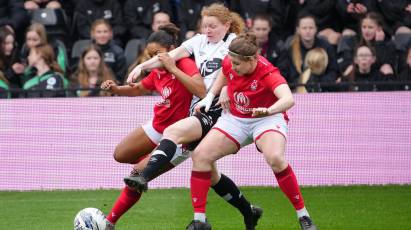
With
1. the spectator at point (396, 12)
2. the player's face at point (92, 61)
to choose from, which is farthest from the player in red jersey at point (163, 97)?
the spectator at point (396, 12)

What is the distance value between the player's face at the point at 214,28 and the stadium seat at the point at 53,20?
632 centimetres

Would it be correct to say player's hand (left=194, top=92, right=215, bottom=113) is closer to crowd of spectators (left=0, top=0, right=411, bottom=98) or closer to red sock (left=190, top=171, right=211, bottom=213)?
red sock (left=190, top=171, right=211, bottom=213)

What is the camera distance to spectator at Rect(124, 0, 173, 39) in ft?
55.0

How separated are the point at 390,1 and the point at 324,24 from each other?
0.99 meters

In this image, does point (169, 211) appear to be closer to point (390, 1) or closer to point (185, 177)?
point (185, 177)

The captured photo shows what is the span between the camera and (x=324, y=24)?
54.9 ft

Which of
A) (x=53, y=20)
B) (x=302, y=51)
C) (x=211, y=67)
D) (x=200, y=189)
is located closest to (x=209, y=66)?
(x=211, y=67)

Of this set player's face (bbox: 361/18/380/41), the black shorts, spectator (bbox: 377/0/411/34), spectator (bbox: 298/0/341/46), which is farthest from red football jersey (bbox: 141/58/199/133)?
spectator (bbox: 377/0/411/34)

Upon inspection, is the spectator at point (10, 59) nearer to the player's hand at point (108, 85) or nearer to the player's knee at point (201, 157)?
the player's hand at point (108, 85)

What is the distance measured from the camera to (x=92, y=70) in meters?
15.4

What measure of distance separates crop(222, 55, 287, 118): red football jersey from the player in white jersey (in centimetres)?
39

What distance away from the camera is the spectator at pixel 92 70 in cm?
1526

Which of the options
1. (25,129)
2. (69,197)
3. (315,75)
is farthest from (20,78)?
(315,75)

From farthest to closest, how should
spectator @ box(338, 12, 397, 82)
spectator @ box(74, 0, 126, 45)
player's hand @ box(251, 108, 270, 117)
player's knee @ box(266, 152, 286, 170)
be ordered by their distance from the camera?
1. spectator @ box(74, 0, 126, 45)
2. spectator @ box(338, 12, 397, 82)
3. player's knee @ box(266, 152, 286, 170)
4. player's hand @ box(251, 108, 270, 117)
